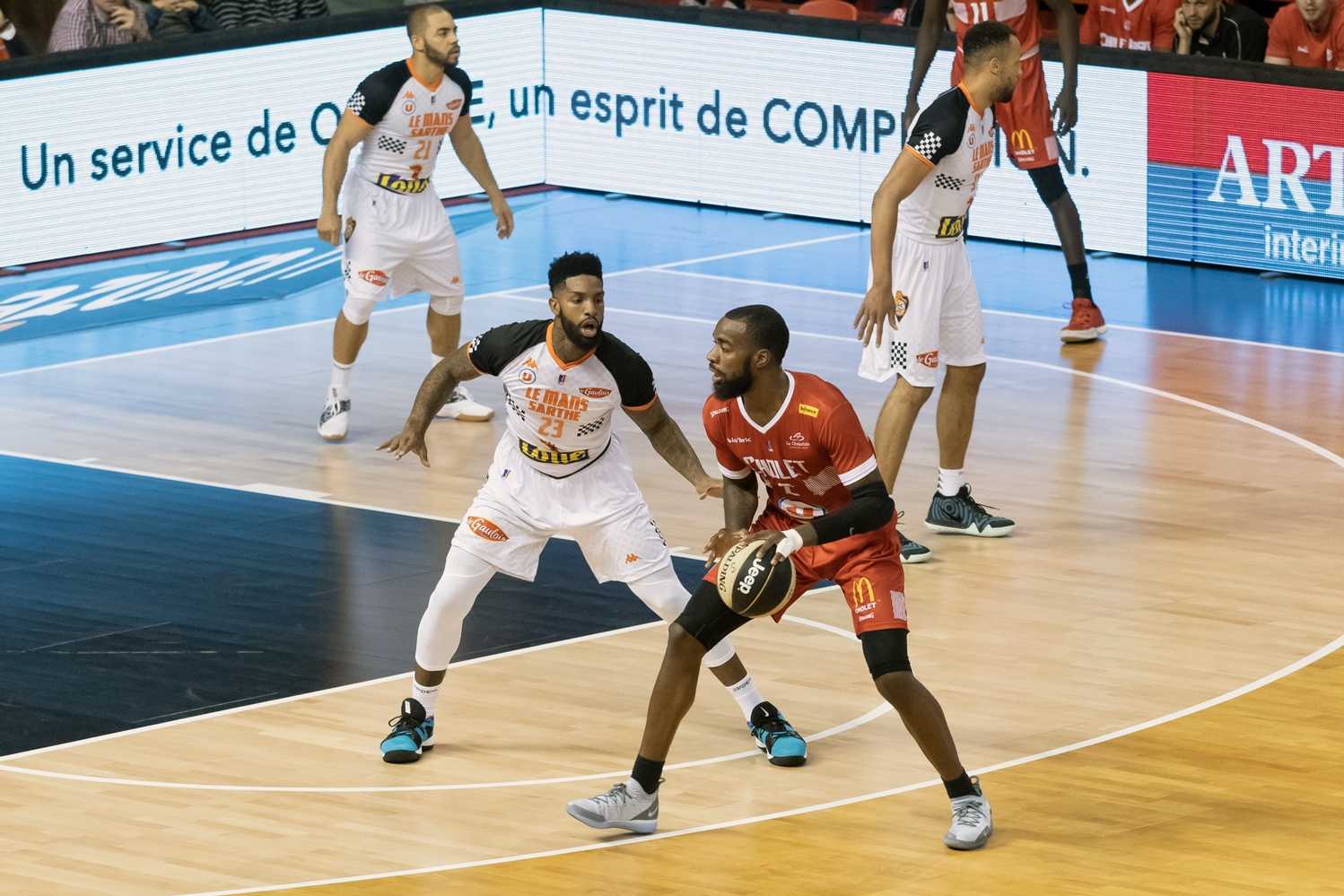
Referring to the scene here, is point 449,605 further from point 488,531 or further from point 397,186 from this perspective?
point 397,186

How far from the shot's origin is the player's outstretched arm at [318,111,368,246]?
1322cm

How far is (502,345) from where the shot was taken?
8719mm

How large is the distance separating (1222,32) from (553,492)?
36.7ft

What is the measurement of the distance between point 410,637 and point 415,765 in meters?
1.61

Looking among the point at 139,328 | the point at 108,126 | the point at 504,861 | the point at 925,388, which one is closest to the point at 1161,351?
the point at 925,388

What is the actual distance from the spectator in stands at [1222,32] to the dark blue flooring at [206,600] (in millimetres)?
8607

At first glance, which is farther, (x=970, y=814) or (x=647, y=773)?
(x=647, y=773)

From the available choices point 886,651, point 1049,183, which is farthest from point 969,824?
point 1049,183

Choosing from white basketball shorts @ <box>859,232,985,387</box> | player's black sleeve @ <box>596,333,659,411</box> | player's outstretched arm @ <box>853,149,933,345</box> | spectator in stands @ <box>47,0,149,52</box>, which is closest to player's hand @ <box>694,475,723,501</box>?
player's black sleeve @ <box>596,333,659,411</box>

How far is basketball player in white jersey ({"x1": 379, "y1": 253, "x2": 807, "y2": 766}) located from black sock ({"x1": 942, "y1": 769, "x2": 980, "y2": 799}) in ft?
3.02

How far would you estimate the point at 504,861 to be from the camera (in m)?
7.64

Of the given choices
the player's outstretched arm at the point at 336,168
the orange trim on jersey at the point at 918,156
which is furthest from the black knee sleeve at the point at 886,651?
the player's outstretched arm at the point at 336,168

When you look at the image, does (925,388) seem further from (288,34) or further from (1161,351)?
(288,34)

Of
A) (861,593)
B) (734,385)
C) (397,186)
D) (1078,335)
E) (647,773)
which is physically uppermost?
(397,186)
